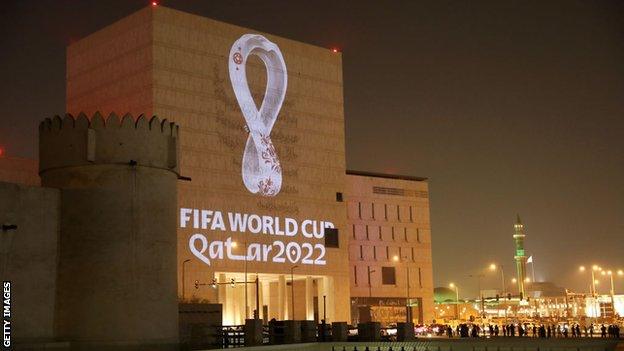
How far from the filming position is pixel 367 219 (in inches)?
5315

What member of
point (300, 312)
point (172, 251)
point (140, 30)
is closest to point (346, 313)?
point (300, 312)

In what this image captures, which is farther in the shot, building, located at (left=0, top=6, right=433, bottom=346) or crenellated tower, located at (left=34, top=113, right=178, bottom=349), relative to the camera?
building, located at (left=0, top=6, right=433, bottom=346)

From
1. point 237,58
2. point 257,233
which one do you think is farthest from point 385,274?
point 237,58

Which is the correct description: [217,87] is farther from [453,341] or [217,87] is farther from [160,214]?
[160,214]

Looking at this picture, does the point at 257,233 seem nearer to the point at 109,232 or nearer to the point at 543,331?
the point at 543,331

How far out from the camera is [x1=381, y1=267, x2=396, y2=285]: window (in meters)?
135

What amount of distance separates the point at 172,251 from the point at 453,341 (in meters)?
24.8

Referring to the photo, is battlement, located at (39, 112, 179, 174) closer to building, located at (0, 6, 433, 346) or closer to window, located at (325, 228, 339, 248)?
building, located at (0, 6, 433, 346)

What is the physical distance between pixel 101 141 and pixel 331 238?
8063 centimetres

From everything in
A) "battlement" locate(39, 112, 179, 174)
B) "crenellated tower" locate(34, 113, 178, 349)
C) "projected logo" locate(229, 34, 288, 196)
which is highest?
"projected logo" locate(229, 34, 288, 196)

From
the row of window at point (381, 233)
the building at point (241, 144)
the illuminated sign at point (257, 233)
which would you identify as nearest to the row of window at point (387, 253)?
the row of window at point (381, 233)

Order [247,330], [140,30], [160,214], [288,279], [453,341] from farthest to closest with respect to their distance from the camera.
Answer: [288,279]
[140,30]
[453,341]
[247,330]
[160,214]

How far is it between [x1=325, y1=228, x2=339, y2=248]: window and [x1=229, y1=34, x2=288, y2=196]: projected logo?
31.8ft

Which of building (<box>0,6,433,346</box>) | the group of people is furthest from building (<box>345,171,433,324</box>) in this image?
the group of people
